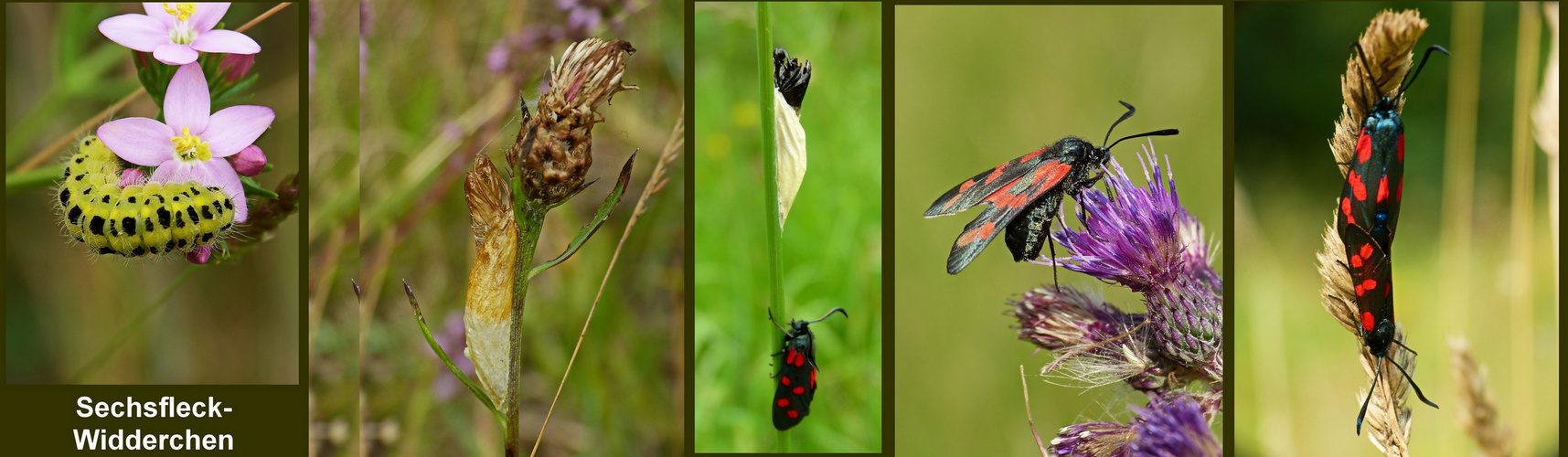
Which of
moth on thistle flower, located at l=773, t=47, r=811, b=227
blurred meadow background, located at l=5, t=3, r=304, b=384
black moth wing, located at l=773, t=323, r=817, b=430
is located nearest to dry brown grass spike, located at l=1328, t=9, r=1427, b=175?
moth on thistle flower, located at l=773, t=47, r=811, b=227

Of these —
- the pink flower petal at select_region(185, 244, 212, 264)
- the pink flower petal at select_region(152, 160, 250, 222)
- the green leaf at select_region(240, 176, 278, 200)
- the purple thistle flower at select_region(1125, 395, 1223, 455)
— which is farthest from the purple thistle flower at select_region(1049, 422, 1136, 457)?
the pink flower petal at select_region(185, 244, 212, 264)

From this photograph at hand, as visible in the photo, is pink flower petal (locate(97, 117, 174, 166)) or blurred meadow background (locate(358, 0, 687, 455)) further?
blurred meadow background (locate(358, 0, 687, 455))

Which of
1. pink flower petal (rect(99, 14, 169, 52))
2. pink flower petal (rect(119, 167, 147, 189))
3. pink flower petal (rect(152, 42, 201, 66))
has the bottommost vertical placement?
pink flower petal (rect(119, 167, 147, 189))

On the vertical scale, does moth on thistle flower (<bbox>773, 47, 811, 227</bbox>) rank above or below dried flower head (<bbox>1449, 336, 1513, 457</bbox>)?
above

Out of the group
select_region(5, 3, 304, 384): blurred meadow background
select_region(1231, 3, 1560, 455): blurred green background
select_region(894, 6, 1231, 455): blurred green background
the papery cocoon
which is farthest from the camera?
select_region(5, 3, 304, 384): blurred meadow background

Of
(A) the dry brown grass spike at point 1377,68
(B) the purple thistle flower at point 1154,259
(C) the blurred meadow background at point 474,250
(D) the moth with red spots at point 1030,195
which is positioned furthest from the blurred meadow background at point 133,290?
(A) the dry brown grass spike at point 1377,68

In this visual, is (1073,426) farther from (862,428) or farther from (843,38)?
(843,38)

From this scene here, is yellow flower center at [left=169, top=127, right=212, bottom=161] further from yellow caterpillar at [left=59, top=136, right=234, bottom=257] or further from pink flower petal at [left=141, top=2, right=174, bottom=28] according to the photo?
pink flower petal at [left=141, top=2, right=174, bottom=28]

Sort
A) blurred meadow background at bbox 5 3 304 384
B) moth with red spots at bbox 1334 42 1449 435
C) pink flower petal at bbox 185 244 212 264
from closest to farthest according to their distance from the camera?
moth with red spots at bbox 1334 42 1449 435 → pink flower petal at bbox 185 244 212 264 → blurred meadow background at bbox 5 3 304 384
